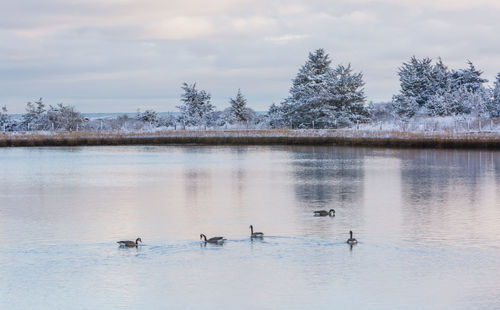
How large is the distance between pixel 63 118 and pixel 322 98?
91.1 ft

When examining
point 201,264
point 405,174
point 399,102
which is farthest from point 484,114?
point 201,264

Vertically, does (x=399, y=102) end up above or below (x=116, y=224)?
above

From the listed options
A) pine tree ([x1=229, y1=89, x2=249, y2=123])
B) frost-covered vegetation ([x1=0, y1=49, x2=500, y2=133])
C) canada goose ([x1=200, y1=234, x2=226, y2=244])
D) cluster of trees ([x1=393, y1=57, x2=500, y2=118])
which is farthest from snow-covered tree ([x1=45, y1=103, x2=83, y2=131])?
canada goose ([x1=200, y1=234, x2=226, y2=244])

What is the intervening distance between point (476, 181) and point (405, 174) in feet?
13.6

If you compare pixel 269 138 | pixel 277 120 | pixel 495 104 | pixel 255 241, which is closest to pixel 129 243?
pixel 255 241

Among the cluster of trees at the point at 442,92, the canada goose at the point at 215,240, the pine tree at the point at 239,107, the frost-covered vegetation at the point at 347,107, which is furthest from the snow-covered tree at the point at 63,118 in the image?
the canada goose at the point at 215,240

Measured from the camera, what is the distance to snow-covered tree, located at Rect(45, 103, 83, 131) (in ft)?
247

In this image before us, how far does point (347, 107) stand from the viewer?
66.4m

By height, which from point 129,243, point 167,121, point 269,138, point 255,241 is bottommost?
point 255,241

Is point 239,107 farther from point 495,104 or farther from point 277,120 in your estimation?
point 495,104

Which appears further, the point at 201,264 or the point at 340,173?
the point at 340,173

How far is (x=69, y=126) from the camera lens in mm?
75688

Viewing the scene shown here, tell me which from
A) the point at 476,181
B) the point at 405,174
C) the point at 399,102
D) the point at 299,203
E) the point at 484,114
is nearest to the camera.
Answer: the point at 299,203

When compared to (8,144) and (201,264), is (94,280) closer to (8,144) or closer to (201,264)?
(201,264)
